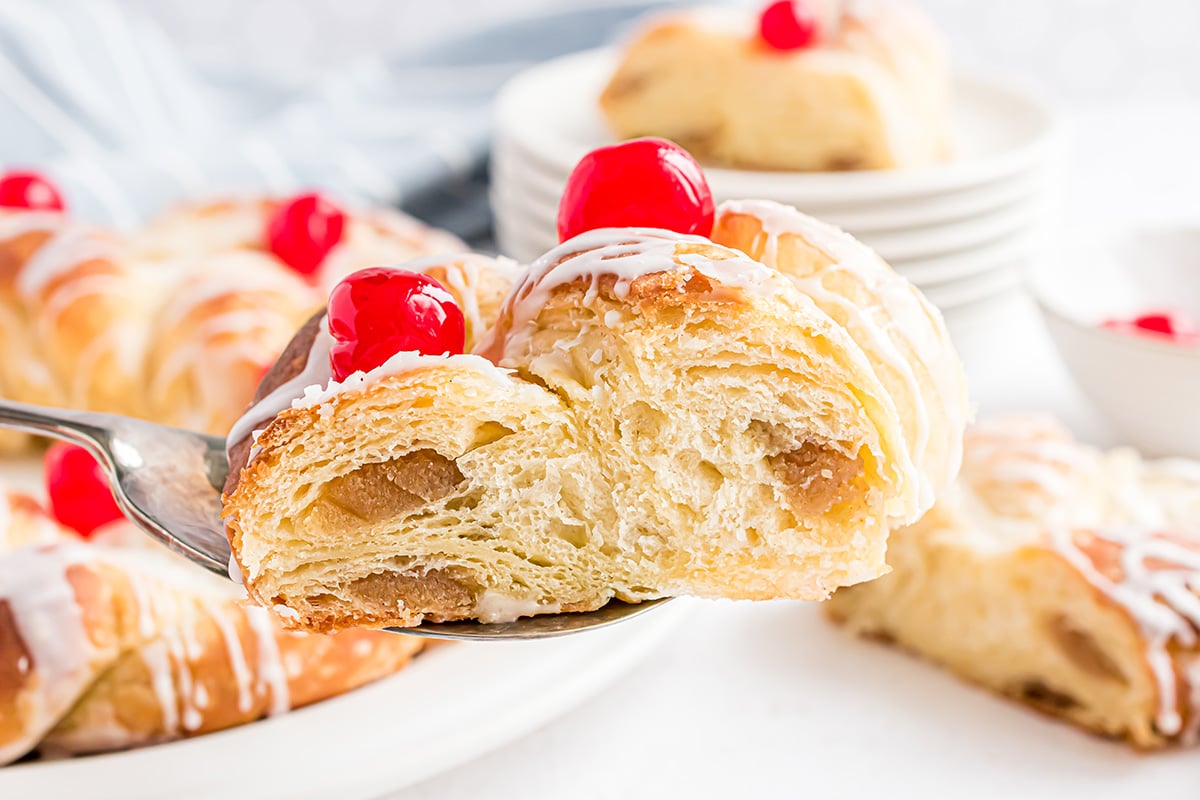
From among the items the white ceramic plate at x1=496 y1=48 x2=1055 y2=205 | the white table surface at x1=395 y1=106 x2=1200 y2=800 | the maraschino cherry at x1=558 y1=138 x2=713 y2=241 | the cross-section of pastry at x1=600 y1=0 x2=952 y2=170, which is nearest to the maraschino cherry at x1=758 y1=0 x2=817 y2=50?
the cross-section of pastry at x1=600 y1=0 x2=952 y2=170

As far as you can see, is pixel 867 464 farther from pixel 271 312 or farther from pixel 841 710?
pixel 271 312

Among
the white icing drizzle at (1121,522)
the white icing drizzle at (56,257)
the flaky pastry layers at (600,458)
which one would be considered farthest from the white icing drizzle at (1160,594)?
the white icing drizzle at (56,257)

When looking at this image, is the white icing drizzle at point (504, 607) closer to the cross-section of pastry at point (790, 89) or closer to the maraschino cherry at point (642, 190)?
the maraschino cherry at point (642, 190)

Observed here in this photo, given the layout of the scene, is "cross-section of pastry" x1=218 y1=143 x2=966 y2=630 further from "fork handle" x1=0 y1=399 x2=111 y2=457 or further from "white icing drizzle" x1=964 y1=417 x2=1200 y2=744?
"white icing drizzle" x1=964 y1=417 x2=1200 y2=744

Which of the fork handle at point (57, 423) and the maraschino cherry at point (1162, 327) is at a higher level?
the fork handle at point (57, 423)

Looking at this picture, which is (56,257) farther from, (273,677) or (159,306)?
(273,677)

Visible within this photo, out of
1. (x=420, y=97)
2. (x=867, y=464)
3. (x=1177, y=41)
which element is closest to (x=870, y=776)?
(x=867, y=464)
